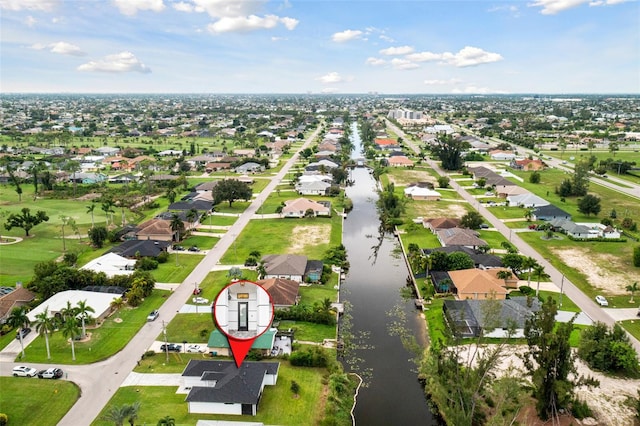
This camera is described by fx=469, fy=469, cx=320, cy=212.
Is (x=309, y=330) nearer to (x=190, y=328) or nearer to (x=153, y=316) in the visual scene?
(x=190, y=328)

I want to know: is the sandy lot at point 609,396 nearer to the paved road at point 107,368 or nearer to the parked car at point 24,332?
the paved road at point 107,368

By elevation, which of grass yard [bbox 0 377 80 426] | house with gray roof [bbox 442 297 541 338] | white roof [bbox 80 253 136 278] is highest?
white roof [bbox 80 253 136 278]

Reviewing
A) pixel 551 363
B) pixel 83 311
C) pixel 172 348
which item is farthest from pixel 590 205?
pixel 83 311

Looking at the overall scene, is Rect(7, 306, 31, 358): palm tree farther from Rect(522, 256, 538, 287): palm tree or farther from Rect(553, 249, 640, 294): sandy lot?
Rect(553, 249, 640, 294): sandy lot

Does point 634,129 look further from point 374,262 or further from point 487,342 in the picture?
point 487,342

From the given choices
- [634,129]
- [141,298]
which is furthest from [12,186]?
[634,129]

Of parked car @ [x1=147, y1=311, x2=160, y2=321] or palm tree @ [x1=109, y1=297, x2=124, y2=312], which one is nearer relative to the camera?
parked car @ [x1=147, y1=311, x2=160, y2=321]

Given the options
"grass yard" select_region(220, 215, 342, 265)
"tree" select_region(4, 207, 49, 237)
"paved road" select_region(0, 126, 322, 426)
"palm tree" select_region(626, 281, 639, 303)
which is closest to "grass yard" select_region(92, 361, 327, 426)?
"paved road" select_region(0, 126, 322, 426)
